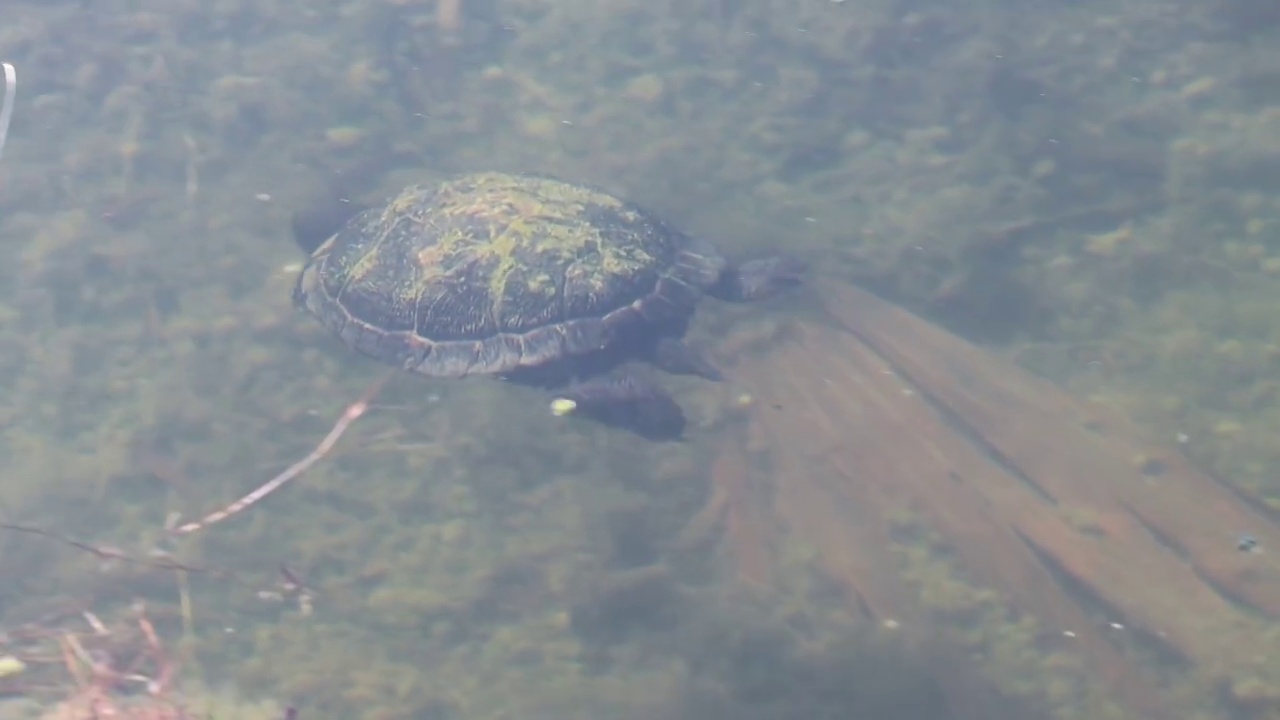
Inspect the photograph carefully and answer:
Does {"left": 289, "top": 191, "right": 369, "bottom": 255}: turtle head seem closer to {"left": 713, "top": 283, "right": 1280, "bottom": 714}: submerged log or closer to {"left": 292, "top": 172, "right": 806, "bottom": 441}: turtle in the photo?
A: {"left": 292, "top": 172, "right": 806, "bottom": 441}: turtle

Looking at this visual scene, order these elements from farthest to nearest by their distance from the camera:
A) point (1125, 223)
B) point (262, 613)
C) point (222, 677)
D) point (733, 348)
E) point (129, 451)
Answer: point (1125, 223)
point (733, 348)
point (129, 451)
point (262, 613)
point (222, 677)

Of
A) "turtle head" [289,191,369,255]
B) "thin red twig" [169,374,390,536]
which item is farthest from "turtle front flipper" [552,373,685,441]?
"turtle head" [289,191,369,255]

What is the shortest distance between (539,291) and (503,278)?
0.18 metres

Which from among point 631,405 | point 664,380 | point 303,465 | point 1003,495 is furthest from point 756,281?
point 303,465

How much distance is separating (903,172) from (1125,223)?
1141mm

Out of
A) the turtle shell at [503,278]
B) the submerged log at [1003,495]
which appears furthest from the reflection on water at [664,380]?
the turtle shell at [503,278]

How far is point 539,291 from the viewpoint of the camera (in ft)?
14.7

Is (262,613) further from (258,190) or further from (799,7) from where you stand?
(799,7)

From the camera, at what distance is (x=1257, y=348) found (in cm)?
447

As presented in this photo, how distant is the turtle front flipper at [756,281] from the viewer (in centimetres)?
477

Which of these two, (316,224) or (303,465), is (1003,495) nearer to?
(303,465)

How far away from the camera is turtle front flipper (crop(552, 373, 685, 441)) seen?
4.25 m

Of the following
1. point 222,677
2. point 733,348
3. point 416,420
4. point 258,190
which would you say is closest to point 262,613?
point 222,677

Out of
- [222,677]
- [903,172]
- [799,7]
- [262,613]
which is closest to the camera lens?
[222,677]
